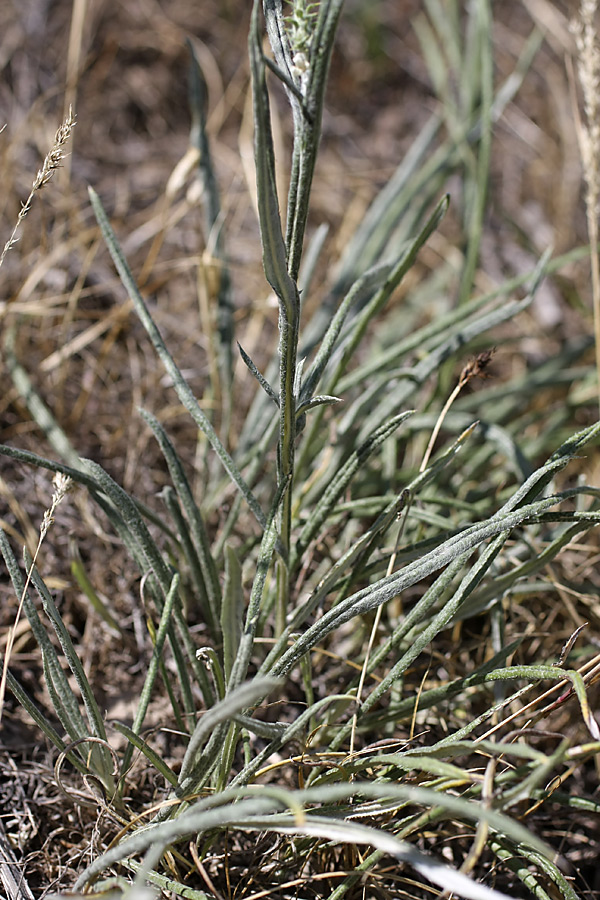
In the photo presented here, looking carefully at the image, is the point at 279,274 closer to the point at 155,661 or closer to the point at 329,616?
the point at 329,616

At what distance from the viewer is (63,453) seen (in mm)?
1283

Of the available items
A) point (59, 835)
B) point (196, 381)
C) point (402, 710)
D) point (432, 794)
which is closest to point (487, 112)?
point (196, 381)

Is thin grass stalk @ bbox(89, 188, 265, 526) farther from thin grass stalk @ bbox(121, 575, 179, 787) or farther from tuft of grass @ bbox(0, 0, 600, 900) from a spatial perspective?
thin grass stalk @ bbox(121, 575, 179, 787)

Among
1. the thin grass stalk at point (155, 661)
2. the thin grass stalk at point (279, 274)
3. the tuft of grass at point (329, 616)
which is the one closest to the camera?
the thin grass stalk at point (279, 274)

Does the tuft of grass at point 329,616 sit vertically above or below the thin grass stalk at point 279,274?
below

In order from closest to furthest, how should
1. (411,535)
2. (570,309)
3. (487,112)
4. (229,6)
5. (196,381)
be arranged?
(411,535)
(487,112)
(196,381)
(570,309)
(229,6)

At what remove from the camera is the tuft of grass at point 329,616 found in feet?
2.48

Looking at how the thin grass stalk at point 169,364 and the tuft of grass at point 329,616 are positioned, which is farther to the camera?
the thin grass stalk at point 169,364

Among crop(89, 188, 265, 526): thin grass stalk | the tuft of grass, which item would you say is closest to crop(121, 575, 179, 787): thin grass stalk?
the tuft of grass

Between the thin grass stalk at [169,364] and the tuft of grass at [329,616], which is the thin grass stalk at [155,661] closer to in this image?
the tuft of grass at [329,616]

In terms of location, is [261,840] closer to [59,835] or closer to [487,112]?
[59,835]

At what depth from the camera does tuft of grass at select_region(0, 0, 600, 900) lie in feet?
2.48

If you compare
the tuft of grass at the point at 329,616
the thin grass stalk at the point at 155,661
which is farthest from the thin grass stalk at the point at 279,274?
the thin grass stalk at the point at 155,661

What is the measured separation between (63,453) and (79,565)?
257 millimetres
